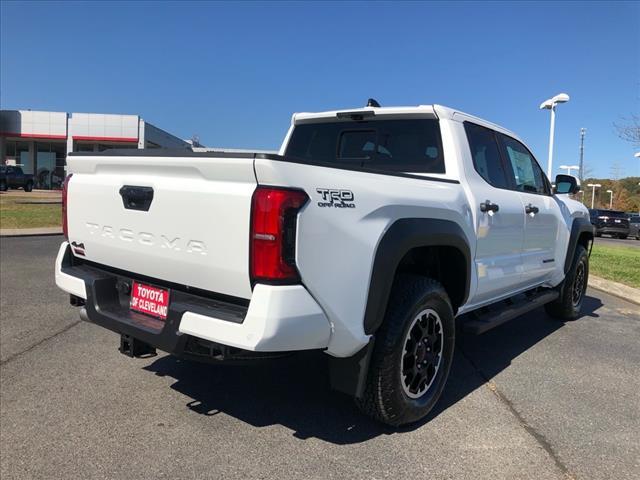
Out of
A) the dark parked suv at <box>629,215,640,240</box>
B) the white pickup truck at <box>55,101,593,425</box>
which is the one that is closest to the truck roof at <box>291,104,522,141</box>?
the white pickup truck at <box>55,101,593,425</box>

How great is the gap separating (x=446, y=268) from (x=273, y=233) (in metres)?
1.78

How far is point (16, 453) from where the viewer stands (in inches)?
114

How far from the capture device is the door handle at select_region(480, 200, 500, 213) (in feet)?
12.9

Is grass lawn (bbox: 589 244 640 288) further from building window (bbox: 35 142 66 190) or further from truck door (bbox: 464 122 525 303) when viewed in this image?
building window (bbox: 35 142 66 190)

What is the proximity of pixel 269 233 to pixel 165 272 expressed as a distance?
0.81 meters

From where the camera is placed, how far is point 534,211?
4.91m

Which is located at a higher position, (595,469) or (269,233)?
(269,233)

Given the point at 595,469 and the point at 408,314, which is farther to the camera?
the point at 408,314

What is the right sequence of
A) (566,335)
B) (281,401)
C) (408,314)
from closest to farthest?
(408,314)
(281,401)
(566,335)

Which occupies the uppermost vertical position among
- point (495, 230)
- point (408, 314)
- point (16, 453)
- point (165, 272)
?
point (495, 230)

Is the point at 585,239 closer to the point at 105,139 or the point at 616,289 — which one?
the point at 616,289

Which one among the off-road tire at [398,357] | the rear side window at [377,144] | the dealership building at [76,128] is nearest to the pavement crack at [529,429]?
the off-road tire at [398,357]

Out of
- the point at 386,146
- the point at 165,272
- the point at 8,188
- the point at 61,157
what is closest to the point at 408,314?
the point at 165,272

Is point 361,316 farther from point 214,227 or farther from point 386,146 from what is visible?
point 386,146
